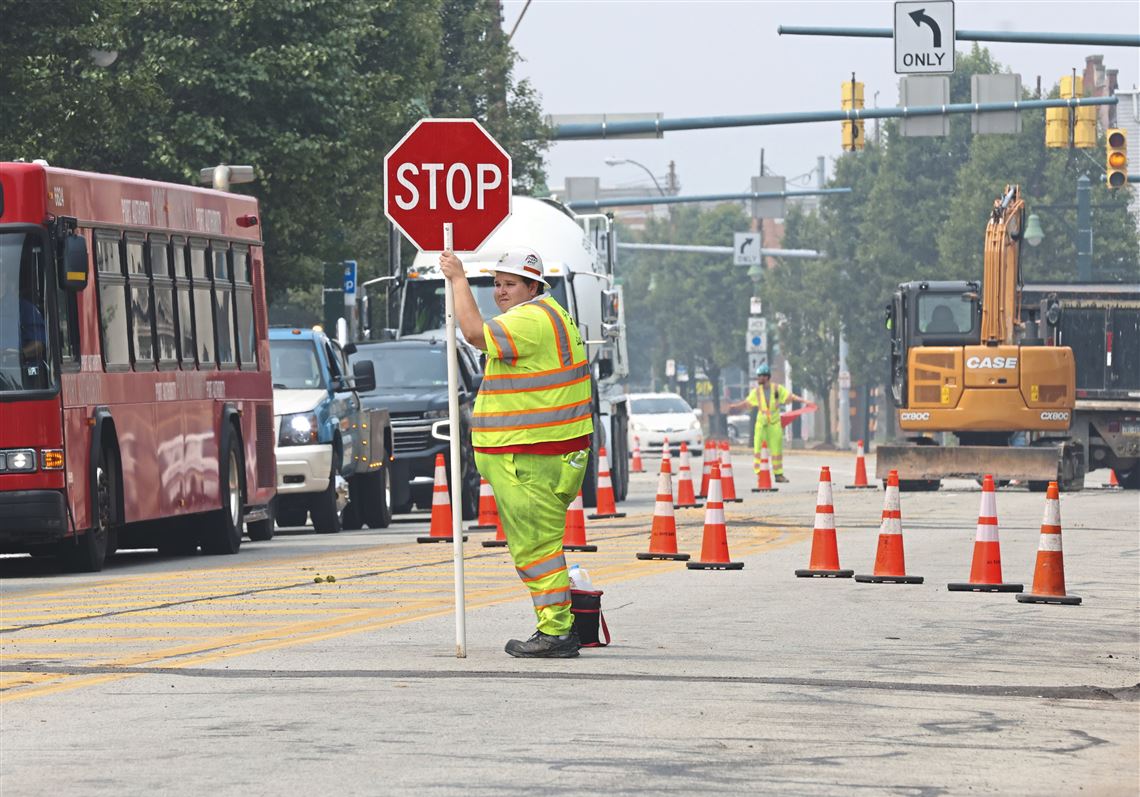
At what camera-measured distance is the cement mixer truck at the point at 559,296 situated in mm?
31891

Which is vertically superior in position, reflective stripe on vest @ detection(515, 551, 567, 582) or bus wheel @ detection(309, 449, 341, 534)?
reflective stripe on vest @ detection(515, 551, 567, 582)

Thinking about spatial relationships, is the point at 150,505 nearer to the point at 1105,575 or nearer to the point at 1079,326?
the point at 1105,575

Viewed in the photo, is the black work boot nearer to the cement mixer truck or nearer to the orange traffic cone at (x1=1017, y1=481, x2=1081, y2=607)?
the orange traffic cone at (x1=1017, y1=481, x2=1081, y2=607)

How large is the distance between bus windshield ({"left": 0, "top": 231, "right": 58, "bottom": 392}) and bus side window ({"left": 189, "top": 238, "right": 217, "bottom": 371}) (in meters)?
3.46

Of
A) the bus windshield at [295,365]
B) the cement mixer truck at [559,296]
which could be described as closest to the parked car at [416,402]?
the cement mixer truck at [559,296]

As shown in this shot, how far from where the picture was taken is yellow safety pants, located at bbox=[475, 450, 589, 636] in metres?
Answer: 11.8

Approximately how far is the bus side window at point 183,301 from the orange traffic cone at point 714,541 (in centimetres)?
522

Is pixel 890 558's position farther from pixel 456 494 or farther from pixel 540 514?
pixel 540 514

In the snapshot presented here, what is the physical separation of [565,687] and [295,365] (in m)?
16.4

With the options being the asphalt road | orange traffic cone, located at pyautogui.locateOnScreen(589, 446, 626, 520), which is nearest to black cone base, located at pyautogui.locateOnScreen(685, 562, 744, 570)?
the asphalt road

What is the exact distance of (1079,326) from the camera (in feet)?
129

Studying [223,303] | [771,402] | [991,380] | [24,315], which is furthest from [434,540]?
[771,402]

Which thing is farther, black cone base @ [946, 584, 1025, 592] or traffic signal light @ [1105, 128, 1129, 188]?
traffic signal light @ [1105, 128, 1129, 188]

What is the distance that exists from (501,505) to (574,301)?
20607 millimetres
